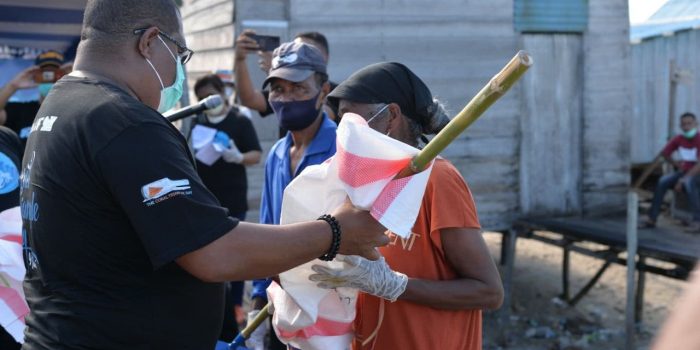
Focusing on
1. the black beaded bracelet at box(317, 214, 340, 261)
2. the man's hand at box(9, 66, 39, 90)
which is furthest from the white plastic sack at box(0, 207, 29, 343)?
the man's hand at box(9, 66, 39, 90)

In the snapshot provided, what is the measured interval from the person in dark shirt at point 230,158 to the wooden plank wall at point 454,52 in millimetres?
1392

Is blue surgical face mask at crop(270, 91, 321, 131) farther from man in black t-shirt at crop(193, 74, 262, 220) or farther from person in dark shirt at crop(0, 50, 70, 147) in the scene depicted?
man in black t-shirt at crop(193, 74, 262, 220)

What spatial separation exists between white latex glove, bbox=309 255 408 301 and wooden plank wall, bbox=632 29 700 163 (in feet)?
45.6

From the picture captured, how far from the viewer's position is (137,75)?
215 cm

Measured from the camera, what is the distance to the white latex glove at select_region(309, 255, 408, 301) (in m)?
2.20

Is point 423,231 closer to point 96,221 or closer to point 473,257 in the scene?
point 473,257

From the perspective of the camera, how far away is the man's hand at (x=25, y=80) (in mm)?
5520

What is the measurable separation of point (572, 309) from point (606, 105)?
239 centimetres

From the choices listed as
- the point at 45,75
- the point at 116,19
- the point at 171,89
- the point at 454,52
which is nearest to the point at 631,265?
the point at 454,52

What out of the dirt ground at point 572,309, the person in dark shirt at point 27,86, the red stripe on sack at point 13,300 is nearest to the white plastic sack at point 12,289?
the red stripe on sack at point 13,300

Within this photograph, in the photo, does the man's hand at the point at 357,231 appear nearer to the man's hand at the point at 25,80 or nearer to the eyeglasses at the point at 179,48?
the eyeglasses at the point at 179,48

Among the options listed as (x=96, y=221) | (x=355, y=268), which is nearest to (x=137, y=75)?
(x=96, y=221)

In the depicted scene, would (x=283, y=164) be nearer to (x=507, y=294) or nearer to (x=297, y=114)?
(x=297, y=114)

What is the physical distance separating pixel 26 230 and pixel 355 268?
943 mm
